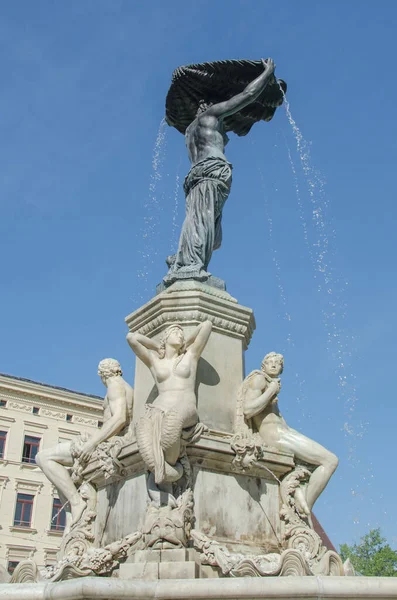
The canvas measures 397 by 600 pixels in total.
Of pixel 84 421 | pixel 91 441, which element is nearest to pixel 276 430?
pixel 91 441

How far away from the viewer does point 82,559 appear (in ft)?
21.9

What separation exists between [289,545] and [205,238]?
151 inches

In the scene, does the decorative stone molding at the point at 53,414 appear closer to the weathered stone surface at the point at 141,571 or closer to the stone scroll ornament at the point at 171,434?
the stone scroll ornament at the point at 171,434

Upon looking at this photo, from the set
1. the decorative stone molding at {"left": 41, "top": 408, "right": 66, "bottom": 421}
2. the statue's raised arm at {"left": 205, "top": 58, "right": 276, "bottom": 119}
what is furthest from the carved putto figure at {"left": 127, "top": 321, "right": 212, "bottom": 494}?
the decorative stone molding at {"left": 41, "top": 408, "right": 66, "bottom": 421}

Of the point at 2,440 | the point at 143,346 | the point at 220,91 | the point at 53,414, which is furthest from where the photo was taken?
the point at 53,414

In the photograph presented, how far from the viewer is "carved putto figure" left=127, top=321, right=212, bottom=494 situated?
649cm

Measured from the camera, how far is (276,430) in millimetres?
7695

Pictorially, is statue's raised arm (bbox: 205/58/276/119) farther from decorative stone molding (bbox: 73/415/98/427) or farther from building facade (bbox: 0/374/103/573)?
decorative stone molding (bbox: 73/415/98/427)

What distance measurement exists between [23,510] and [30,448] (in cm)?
340

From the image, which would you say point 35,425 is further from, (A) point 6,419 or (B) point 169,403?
(B) point 169,403

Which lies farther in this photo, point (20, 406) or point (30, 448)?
point (20, 406)

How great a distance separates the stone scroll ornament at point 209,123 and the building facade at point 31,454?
88.0 ft

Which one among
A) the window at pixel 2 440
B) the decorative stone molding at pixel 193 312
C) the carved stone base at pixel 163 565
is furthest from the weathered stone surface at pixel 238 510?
the window at pixel 2 440

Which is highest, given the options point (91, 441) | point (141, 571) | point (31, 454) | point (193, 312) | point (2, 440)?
point (2, 440)
